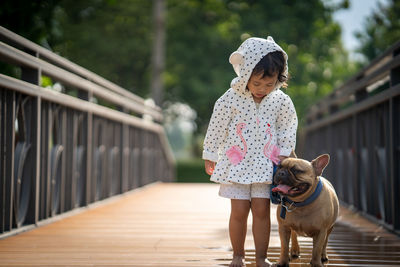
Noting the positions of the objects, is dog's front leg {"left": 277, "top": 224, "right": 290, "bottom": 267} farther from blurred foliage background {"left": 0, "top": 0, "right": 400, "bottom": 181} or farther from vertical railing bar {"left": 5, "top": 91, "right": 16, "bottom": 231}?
blurred foliage background {"left": 0, "top": 0, "right": 400, "bottom": 181}

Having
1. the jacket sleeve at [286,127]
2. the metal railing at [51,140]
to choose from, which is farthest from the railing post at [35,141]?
the jacket sleeve at [286,127]

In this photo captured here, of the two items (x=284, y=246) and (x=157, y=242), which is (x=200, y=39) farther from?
(x=284, y=246)

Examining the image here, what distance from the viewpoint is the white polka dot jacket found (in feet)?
9.71

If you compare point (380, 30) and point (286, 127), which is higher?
point (380, 30)

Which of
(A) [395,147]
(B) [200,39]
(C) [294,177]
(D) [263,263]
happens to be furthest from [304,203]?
(B) [200,39]

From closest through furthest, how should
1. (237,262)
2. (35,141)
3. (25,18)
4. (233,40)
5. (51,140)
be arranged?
(237,262) < (35,141) < (51,140) < (25,18) < (233,40)

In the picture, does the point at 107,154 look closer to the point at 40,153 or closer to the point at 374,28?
the point at 40,153

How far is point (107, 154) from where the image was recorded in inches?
260

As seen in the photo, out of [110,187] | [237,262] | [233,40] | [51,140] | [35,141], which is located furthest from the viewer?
[233,40]

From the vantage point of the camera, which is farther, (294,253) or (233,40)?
(233,40)

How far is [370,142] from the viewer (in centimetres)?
489

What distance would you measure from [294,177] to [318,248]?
0.38 m

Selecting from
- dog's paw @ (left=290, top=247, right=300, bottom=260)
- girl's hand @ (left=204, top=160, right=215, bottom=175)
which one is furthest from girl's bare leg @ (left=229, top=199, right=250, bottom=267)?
dog's paw @ (left=290, top=247, right=300, bottom=260)

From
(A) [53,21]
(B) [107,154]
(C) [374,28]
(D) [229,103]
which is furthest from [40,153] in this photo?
(C) [374,28]
